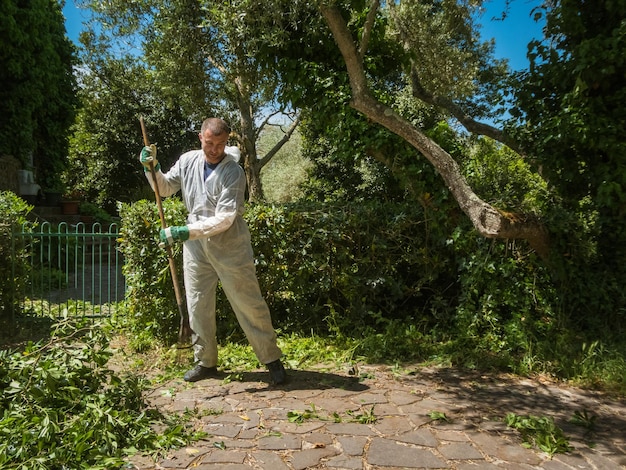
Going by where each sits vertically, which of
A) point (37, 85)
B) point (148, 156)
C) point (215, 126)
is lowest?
point (148, 156)

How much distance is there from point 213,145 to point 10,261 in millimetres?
3772

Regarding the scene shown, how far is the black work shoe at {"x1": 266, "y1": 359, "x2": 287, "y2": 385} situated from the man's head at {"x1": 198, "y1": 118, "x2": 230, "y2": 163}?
1.81 metres

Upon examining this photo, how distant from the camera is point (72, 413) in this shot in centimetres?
333

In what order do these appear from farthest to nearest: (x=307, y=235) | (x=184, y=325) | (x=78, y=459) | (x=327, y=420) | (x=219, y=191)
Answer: (x=307, y=235) < (x=184, y=325) < (x=219, y=191) < (x=327, y=420) < (x=78, y=459)

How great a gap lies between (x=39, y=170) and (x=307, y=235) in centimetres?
Answer: 1270

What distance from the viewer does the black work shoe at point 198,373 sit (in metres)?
4.41

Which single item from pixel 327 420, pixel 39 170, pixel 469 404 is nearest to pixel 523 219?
pixel 469 404

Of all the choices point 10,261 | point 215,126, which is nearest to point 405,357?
point 215,126

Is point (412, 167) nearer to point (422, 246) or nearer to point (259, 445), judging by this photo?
point (422, 246)

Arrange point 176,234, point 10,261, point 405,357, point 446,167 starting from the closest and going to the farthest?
point 176,234 < point 405,357 < point 446,167 < point 10,261

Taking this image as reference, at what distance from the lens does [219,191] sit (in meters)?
4.28

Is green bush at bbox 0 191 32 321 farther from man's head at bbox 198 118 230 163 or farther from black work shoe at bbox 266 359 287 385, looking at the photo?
black work shoe at bbox 266 359 287 385

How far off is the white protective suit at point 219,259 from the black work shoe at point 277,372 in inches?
2.5

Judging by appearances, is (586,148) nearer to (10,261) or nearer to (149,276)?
(149,276)
